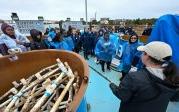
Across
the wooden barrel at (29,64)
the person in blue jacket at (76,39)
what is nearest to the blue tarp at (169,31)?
the wooden barrel at (29,64)

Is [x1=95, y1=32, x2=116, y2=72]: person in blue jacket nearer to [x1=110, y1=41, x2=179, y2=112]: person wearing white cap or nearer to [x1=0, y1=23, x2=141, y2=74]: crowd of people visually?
[x1=0, y1=23, x2=141, y2=74]: crowd of people

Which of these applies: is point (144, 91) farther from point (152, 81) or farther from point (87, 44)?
point (87, 44)

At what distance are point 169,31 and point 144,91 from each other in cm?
96

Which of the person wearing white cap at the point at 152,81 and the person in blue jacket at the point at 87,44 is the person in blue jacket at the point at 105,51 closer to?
the person in blue jacket at the point at 87,44

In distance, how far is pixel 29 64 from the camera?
165 inches

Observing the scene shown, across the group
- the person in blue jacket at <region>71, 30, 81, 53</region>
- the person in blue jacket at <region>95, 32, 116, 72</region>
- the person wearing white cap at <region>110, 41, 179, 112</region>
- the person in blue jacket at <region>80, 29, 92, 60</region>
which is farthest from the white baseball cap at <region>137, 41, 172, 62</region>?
the person in blue jacket at <region>71, 30, 81, 53</region>

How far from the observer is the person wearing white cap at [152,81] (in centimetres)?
225

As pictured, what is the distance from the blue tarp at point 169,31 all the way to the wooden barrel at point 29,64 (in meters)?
1.04

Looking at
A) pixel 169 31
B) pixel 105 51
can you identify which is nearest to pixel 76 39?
pixel 105 51

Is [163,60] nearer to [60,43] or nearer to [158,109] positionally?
[158,109]

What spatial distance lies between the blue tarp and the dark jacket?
0.75 m

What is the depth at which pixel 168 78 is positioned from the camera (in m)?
2.23

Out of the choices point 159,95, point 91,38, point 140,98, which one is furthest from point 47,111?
point 91,38

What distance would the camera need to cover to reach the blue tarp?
290cm
